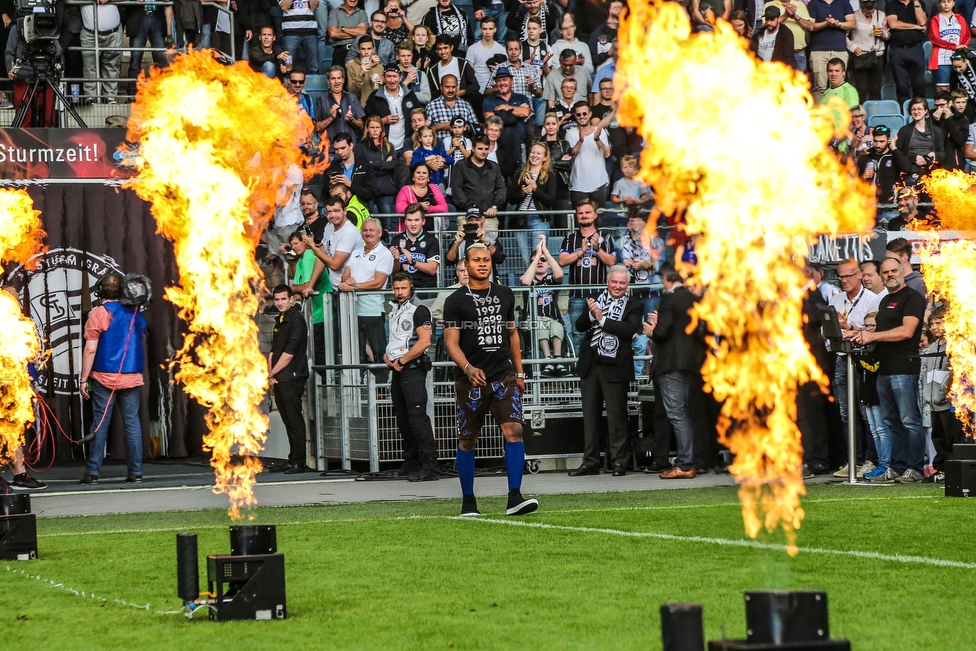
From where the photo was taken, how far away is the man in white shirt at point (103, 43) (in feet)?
59.7

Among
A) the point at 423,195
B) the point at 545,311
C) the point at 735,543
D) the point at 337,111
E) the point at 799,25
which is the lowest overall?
the point at 735,543

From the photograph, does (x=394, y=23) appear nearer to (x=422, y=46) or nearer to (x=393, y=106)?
(x=422, y=46)

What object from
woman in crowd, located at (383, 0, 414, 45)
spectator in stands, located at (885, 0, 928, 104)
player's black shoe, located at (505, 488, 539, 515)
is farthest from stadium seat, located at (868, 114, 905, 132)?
player's black shoe, located at (505, 488, 539, 515)

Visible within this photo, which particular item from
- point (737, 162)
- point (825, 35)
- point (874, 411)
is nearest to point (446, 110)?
point (825, 35)

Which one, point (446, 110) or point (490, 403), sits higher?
point (446, 110)

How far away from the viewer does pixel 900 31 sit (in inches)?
860

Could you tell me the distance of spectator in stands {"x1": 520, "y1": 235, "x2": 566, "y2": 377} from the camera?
668 inches

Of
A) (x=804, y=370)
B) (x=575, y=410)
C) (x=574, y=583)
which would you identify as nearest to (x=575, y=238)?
(x=575, y=410)

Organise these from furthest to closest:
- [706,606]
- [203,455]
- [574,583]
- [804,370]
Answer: [203,455] → [804,370] → [574,583] → [706,606]

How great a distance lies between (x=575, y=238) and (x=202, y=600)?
10.9 meters

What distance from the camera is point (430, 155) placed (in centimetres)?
1858

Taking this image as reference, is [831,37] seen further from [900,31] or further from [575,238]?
[575,238]

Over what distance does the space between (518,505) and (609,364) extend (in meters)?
4.46

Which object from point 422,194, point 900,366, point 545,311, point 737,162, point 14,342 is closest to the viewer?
point 737,162
